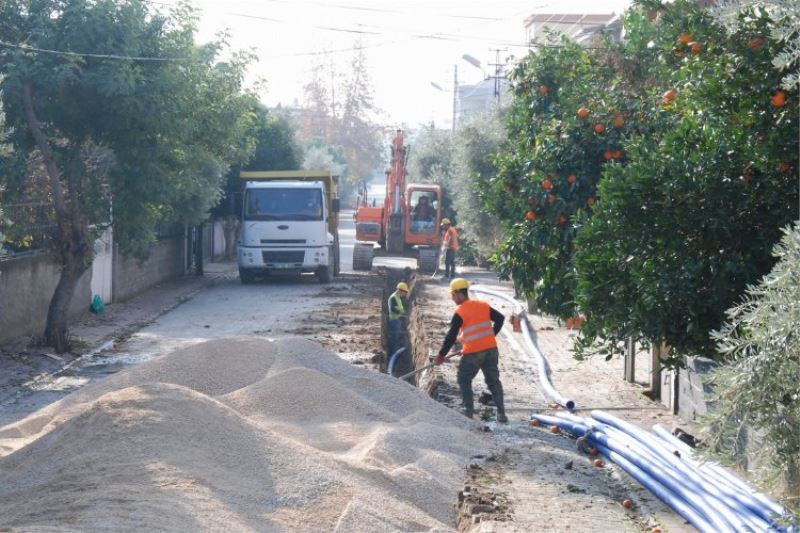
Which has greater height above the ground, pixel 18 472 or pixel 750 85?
pixel 750 85

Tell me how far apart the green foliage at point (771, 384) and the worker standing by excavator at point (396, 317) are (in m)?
12.9

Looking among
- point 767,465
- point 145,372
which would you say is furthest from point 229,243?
point 767,465

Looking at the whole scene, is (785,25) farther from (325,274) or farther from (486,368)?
(325,274)

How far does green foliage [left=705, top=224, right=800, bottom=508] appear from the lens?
4.89 meters

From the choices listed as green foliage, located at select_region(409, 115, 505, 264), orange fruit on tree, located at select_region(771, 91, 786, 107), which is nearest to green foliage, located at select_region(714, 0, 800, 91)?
orange fruit on tree, located at select_region(771, 91, 786, 107)

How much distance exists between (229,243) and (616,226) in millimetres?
34495

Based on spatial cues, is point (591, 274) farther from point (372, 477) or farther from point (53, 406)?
point (53, 406)

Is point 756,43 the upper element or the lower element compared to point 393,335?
upper

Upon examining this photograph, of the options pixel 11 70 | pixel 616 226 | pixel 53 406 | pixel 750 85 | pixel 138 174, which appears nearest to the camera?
→ pixel 750 85

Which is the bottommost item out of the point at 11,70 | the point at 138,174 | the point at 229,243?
the point at 229,243

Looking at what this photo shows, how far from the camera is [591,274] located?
9203 millimetres

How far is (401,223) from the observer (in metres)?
34.9

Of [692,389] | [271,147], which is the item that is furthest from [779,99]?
[271,147]

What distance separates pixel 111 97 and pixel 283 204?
537 inches
